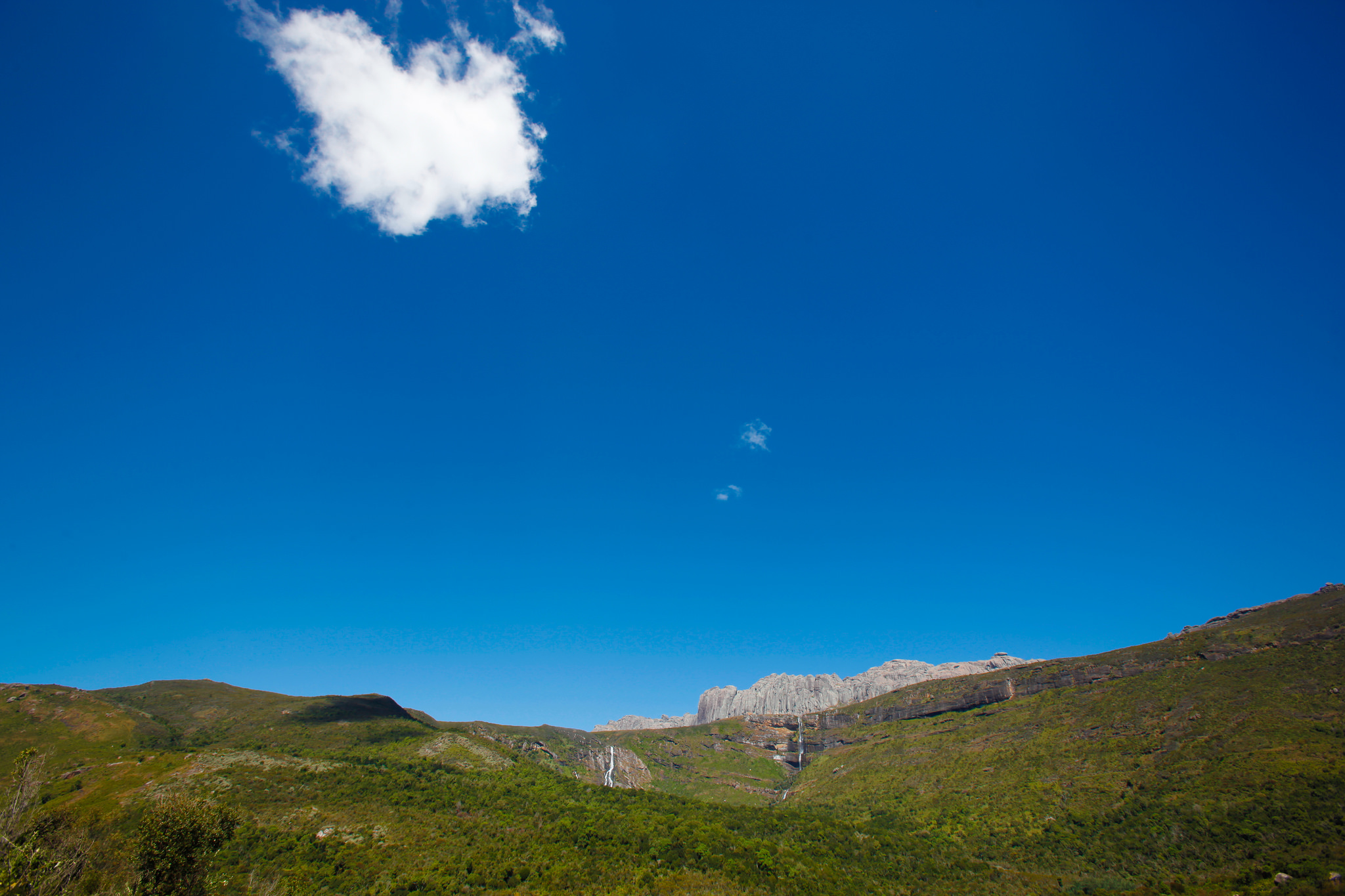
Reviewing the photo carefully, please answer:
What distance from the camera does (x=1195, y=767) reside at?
281ft

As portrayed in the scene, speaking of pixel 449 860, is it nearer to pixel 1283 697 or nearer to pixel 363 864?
pixel 363 864

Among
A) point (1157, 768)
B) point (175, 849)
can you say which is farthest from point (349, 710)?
point (1157, 768)

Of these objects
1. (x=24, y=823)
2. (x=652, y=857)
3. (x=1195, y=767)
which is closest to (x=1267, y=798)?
(x=1195, y=767)

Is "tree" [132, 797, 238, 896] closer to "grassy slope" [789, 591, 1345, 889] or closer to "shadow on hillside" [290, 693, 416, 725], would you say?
"shadow on hillside" [290, 693, 416, 725]

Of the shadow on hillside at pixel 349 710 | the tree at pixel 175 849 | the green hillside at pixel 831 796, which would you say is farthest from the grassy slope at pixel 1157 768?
the shadow on hillside at pixel 349 710

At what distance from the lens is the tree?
43.8m

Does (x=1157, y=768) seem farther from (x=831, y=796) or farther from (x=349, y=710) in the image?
(x=349, y=710)

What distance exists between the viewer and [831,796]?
451 feet

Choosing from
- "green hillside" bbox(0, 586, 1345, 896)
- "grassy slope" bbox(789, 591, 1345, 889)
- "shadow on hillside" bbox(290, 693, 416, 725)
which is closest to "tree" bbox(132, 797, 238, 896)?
"green hillside" bbox(0, 586, 1345, 896)

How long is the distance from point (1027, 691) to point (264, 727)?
684ft

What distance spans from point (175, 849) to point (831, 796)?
139m

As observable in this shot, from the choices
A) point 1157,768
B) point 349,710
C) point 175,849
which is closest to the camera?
point 175,849

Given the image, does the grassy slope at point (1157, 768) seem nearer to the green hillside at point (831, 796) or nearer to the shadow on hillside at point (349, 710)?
the green hillside at point (831, 796)

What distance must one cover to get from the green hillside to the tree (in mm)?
7971
